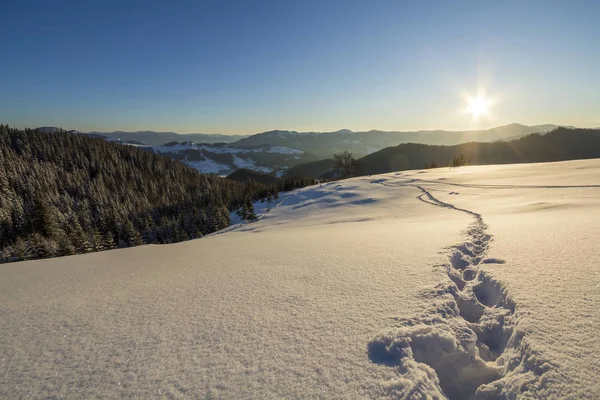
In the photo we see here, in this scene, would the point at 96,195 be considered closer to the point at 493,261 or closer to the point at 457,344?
the point at 493,261

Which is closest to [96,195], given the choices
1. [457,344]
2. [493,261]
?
[493,261]

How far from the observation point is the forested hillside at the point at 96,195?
6594 centimetres

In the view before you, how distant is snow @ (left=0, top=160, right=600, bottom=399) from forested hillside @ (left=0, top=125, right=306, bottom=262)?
61.0m

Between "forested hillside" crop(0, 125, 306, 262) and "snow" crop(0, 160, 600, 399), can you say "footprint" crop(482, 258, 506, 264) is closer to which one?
"snow" crop(0, 160, 600, 399)

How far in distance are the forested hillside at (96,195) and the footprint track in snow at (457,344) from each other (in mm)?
A: 64742

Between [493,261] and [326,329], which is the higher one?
[493,261]

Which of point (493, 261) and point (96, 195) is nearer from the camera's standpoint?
point (493, 261)

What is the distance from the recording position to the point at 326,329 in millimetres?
3287

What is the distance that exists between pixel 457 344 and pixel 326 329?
161 centimetres

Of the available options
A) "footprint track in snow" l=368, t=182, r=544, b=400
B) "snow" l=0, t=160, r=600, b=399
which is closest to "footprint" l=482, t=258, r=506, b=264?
"snow" l=0, t=160, r=600, b=399

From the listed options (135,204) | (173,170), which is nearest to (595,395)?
(135,204)

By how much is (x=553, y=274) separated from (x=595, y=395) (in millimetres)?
2594

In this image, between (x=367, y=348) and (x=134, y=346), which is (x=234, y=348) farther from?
(x=367, y=348)

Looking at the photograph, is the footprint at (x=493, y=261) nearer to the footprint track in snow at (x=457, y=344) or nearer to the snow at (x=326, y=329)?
the snow at (x=326, y=329)
